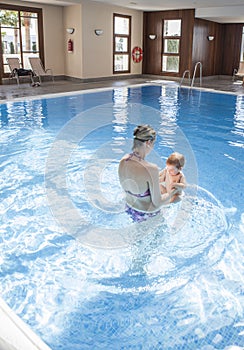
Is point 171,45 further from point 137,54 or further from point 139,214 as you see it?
point 139,214

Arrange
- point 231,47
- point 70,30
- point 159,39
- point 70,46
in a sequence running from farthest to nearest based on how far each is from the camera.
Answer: point 231,47 < point 159,39 < point 70,46 < point 70,30

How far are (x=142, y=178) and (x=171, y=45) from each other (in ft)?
42.3

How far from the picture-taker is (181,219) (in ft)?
11.0

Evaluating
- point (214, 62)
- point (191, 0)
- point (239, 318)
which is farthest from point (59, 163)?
point (214, 62)

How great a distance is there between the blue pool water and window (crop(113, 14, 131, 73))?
879 centimetres

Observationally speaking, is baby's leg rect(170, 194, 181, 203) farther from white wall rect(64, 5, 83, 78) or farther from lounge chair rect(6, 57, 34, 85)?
white wall rect(64, 5, 83, 78)

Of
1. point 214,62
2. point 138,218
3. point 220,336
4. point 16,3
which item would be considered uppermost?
point 16,3

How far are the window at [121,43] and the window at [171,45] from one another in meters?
1.44

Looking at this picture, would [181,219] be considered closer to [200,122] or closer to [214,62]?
[200,122]

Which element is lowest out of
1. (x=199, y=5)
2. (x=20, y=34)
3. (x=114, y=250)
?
(x=114, y=250)

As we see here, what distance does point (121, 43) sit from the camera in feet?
45.1

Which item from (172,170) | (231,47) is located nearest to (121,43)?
(231,47)

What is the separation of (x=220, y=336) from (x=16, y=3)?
37.7 feet

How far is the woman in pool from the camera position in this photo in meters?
2.26
